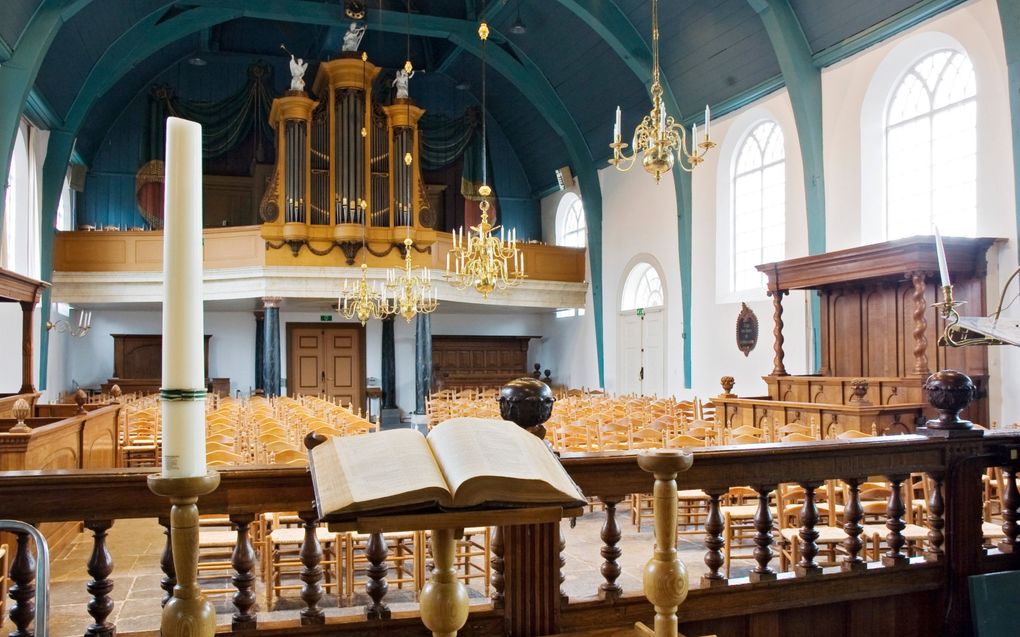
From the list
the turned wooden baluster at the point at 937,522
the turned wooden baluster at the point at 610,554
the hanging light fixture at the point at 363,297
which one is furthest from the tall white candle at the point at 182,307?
the hanging light fixture at the point at 363,297

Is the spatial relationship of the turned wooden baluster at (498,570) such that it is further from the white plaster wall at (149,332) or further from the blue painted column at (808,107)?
the white plaster wall at (149,332)

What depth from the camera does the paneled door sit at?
68.7 ft

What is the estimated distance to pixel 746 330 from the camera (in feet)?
45.4

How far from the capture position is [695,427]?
8.33 metres

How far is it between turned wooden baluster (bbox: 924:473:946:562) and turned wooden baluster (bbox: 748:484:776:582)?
735mm

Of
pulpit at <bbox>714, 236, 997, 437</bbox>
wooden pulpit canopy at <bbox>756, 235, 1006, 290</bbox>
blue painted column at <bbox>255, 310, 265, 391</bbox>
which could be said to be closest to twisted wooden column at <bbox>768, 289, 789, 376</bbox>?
pulpit at <bbox>714, 236, 997, 437</bbox>

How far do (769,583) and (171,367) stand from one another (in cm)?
211

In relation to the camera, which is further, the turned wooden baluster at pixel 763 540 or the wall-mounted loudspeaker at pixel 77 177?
the wall-mounted loudspeaker at pixel 77 177

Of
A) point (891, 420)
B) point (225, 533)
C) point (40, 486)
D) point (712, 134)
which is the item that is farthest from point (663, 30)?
point (40, 486)

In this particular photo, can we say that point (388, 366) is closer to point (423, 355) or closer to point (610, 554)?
point (423, 355)

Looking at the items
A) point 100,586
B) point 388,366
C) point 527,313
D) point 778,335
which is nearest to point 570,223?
point 527,313

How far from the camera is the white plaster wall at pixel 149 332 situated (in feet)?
63.5

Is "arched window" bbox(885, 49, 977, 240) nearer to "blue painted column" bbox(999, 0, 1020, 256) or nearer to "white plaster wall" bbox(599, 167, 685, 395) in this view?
"blue painted column" bbox(999, 0, 1020, 256)

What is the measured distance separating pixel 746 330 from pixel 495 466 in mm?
12904
